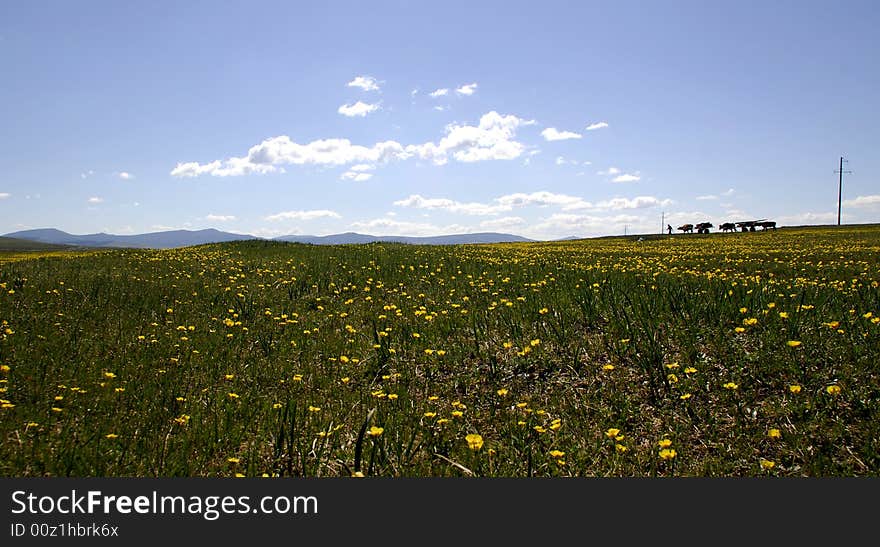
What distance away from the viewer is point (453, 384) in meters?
5.41

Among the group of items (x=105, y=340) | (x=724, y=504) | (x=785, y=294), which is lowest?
(x=724, y=504)

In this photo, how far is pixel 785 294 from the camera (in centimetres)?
768

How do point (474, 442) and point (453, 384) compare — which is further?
point (453, 384)

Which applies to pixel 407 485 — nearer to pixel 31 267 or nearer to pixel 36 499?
pixel 36 499

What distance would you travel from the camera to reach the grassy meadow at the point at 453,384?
374 cm

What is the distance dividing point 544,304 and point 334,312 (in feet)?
12.4

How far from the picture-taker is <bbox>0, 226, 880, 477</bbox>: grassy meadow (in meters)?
3.74

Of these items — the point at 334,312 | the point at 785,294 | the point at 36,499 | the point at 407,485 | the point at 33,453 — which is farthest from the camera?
the point at 334,312

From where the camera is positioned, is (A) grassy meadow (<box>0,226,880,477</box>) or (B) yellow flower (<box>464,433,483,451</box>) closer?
(B) yellow flower (<box>464,433,483,451</box>)

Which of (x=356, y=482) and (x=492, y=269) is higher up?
(x=492, y=269)

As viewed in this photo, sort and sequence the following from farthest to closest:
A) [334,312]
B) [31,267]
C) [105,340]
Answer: [31,267] → [334,312] → [105,340]

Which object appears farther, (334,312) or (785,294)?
(334,312)

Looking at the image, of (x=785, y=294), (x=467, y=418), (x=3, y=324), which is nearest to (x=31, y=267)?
(x=3, y=324)

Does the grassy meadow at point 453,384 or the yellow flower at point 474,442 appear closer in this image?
the yellow flower at point 474,442
